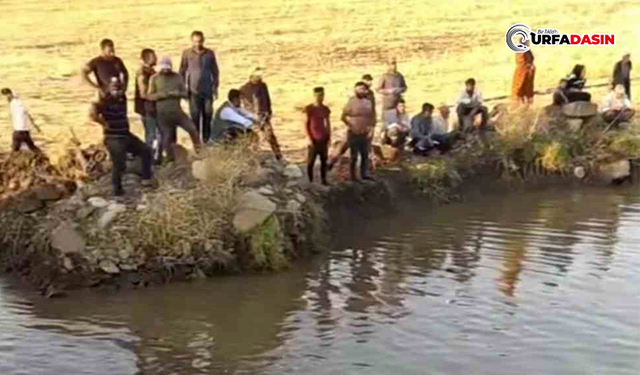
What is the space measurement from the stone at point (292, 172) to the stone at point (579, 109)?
6.05m

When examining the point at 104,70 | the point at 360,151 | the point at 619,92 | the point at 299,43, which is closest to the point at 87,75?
the point at 104,70

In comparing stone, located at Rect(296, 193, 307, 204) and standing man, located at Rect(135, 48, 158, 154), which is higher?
standing man, located at Rect(135, 48, 158, 154)

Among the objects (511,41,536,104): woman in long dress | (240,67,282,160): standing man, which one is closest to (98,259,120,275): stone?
(240,67,282,160): standing man

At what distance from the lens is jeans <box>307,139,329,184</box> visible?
15188mm

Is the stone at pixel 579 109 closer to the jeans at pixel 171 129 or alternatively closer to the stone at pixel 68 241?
the jeans at pixel 171 129

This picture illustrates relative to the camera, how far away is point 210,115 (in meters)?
15.5

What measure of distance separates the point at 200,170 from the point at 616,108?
8911mm

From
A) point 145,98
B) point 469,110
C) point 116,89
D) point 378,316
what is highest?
point 116,89

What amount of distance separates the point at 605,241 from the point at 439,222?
7.97ft

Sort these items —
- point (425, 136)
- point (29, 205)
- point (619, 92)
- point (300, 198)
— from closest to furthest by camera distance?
point (29, 205)
point (300, 198)
point (425, 136)
point (619, 92)

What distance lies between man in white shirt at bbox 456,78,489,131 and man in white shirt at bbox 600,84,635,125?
264 centimetres

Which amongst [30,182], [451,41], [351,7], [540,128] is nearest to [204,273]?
[30,182]

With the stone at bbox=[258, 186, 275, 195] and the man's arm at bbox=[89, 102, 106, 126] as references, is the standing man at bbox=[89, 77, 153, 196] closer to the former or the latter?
the man's arm at bbox=[89, 102, 106, 126]

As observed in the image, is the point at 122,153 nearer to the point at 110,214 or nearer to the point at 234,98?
the point at 110,214
